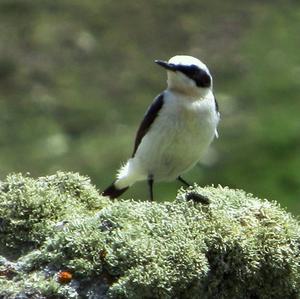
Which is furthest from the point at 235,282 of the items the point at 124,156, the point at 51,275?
the point at 124,156

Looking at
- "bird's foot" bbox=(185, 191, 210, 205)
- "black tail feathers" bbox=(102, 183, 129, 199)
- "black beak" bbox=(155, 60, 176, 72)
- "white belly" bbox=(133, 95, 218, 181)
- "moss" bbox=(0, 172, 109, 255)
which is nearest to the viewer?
"moss" bbox=(0, 172, 109, 255)

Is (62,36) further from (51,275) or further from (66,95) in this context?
(51,275)

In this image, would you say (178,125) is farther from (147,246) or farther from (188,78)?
(147,246)

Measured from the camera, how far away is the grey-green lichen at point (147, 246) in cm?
868

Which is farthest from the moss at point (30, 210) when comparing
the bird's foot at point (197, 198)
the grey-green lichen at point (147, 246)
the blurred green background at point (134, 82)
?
the blurred green background at point (134, 82)

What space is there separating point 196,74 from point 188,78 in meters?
0.10

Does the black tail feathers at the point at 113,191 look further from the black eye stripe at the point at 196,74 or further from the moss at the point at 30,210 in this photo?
the moss at the point at 30,210

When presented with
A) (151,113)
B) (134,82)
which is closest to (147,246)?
(151,113)

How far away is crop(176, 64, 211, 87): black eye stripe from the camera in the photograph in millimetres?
11719

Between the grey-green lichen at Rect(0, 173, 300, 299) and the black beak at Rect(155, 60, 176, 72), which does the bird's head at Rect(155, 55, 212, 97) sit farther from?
the grey-green lichen at Rect(0, 173, 300, 299)

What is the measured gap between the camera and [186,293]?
8891 millimetres

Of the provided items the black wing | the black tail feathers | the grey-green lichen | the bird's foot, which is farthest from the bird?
the bird's foot

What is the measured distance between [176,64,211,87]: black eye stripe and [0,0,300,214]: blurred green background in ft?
22.1

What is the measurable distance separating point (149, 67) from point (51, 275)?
1541cm
